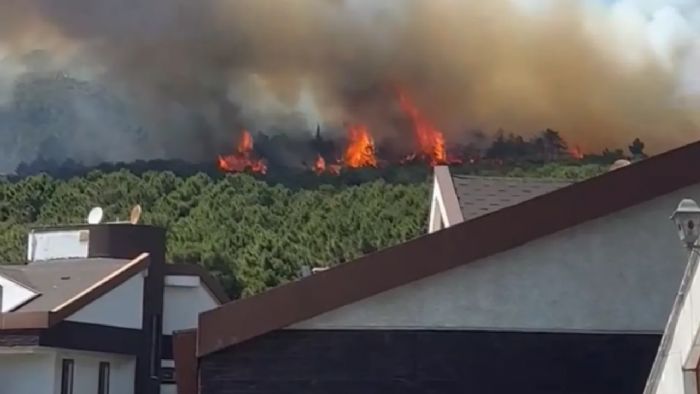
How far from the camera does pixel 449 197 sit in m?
12.4

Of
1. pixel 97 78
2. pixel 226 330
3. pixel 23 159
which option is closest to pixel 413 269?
pixel 226 330

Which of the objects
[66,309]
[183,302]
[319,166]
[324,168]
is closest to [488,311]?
[66,309]

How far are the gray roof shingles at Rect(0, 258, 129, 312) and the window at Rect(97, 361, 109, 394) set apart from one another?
1.33m

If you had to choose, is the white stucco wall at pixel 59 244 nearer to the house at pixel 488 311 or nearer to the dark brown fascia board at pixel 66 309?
the dark brown fascia board at pixel 66 309

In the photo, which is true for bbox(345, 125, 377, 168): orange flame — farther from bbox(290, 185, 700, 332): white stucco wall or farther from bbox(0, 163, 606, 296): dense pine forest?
bbox(290, 185, 700, 332): white stucco wall

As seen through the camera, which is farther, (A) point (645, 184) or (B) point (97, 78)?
(B) point (97, 78)

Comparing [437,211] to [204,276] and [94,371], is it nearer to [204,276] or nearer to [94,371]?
[94,371]

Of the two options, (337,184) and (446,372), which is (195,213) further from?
(446,372)

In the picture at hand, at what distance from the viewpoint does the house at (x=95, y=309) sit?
16734mm

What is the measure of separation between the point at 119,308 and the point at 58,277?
1578 millimetres

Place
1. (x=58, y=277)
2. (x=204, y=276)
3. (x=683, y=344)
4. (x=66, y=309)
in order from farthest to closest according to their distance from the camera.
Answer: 1. (x=204, y=276)
2. (x=58, y=277)
3. (x=66, y=309)
4. (x=683, y=344)

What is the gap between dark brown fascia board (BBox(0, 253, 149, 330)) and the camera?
16.2 m

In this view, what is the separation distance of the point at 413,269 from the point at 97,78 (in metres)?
58.9

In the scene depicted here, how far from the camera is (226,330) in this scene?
8.39 metres
